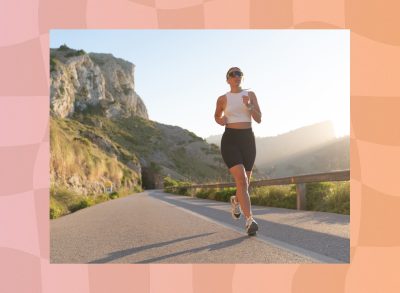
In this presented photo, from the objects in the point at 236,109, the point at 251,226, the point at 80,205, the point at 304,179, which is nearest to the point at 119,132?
the point at 80,205

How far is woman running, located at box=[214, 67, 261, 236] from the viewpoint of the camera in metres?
5.52

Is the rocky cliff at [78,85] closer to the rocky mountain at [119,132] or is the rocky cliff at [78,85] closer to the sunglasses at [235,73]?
the rocky mountain at [119,132]

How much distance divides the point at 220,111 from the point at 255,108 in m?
0.41

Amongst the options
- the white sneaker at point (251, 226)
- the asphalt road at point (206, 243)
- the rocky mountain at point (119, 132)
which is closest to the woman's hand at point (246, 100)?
the white sneaker at point (251, 226)

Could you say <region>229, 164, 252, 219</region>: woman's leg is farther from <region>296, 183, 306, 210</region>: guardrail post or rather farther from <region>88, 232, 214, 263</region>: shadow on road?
<region>296, 183, 306, 210</region>: guardrail post

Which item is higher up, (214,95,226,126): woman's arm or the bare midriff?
(214,95,226,126): woman's arm

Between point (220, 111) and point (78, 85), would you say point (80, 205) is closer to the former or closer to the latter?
point (220, 111)

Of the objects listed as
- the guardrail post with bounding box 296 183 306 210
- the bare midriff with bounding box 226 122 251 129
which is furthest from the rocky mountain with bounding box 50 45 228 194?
the bare midriff with bounding box 226 122 251 129

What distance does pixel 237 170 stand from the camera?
19.1 ft

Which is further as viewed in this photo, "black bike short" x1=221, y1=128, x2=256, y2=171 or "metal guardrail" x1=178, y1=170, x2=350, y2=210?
"metal guardrail" x1=178, y1=170, x2=350, y2=210

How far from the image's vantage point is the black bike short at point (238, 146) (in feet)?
18.7
